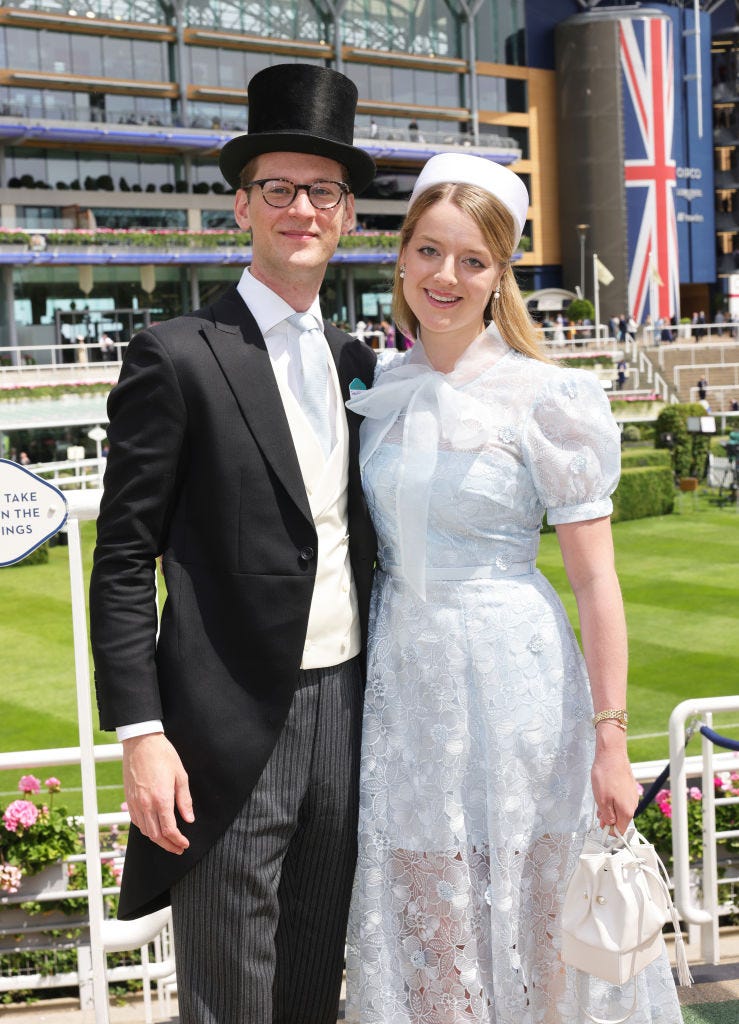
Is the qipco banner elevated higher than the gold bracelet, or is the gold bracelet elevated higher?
the qipco banner

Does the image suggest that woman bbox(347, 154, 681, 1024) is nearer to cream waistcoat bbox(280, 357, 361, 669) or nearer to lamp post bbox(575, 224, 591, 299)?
cream waistcoat bbox(280, 357, 361, 669)

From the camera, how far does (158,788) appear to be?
2.48 metres

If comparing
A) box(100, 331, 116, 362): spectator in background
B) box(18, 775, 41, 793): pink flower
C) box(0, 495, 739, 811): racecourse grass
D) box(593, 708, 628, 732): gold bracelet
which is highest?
box(100, 331, 116, 362): spectator in background

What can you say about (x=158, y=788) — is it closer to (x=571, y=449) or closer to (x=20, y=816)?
(x=571, y=449)

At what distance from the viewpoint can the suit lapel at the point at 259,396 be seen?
2.62 metres

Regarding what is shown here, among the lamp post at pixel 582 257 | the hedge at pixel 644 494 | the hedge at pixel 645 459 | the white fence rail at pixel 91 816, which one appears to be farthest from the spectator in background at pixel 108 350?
the white fence rail at pixel 91 816

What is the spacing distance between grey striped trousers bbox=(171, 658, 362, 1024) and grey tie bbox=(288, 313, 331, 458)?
523 millimetres

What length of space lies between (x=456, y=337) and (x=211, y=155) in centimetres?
4467

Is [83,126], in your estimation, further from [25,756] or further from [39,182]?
[25,756]

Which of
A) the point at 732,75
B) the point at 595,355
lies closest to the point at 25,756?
the point at 595,355

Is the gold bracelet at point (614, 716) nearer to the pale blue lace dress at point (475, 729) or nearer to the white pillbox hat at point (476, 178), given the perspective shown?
the pale blue lace dress at point (475, 729)

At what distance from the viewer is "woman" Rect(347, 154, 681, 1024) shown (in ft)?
8.91

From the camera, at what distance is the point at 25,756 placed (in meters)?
3.66

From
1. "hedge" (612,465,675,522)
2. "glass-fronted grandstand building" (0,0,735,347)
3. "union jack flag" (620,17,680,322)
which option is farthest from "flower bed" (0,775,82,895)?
"union jack flag" (620,17,680,322)
